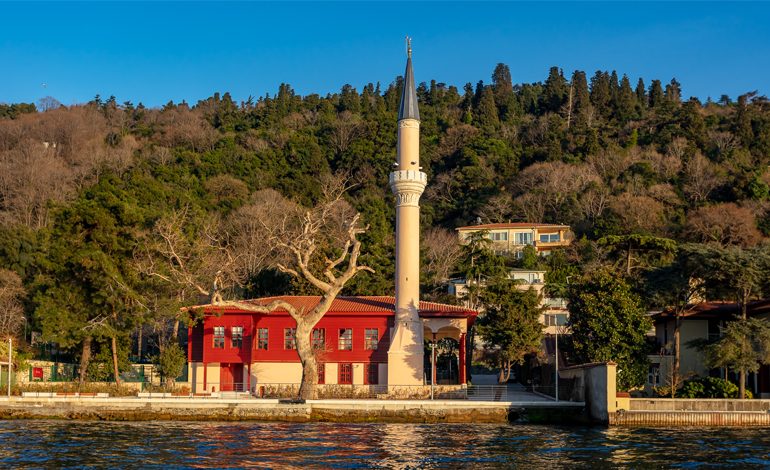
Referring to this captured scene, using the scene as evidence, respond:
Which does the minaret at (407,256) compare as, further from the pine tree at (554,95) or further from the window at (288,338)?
the pine tree at (554,95)

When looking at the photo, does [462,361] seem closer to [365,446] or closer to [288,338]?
[288,338]

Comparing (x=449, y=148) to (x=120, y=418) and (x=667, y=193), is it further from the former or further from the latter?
(x=120, y=418)

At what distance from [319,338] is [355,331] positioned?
198 centimetres

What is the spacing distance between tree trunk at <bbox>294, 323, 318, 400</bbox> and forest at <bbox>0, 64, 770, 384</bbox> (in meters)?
4.77

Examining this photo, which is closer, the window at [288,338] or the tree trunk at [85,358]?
the tree trunk at [85,358]

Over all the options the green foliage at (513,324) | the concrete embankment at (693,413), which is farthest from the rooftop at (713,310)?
the concrete embankment at (693,413)

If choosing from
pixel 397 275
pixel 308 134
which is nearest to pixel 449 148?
pixel 308 134

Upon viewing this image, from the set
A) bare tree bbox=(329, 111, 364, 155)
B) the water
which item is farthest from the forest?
the water

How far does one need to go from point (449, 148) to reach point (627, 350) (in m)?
70.8

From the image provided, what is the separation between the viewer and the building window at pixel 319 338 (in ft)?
160

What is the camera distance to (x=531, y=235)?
85375mm

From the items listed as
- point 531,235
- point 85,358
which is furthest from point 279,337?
point 531,235

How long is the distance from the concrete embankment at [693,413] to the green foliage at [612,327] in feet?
16.4

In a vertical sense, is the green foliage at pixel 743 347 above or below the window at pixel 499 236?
below
